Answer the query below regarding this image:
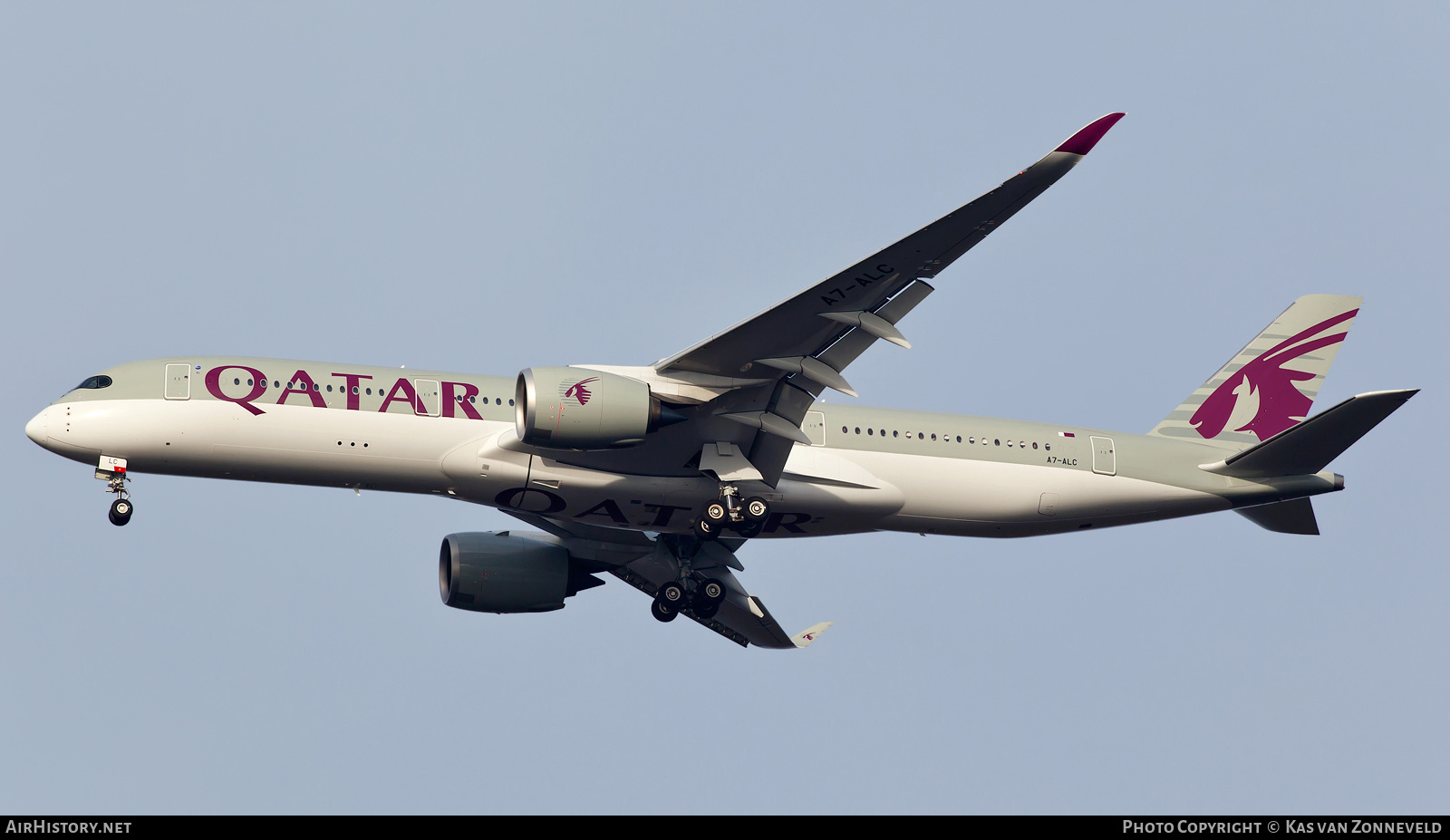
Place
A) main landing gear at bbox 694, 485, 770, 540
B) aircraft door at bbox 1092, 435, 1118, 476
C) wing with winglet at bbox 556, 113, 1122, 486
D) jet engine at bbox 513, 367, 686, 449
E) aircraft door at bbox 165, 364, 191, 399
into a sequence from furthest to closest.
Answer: aircraft door at bbox 1092, 435, 1118, 476, main landing gear at bbox 694, 485, 770, 540, aircraft door at bbox 165, 364, 191, 399, jet engine at bbox 513, 367, 686, 449, wing with winglet at bbox 556, 113, 1122, 486

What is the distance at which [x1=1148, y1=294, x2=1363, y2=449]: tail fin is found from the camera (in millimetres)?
36938

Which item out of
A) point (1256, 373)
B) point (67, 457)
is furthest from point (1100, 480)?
point (67, 457)

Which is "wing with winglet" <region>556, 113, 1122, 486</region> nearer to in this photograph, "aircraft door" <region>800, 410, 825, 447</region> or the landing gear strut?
"aircraft door" <region>800, 410, 825, 447</region>

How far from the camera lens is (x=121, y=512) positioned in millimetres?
30859

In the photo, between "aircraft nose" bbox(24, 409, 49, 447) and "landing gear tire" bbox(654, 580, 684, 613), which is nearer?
"aircraft nose" bbox(24, 409, 49, 447)

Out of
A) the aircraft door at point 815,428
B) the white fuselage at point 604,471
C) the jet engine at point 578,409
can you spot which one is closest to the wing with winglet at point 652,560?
the white fuselage at point 604,471

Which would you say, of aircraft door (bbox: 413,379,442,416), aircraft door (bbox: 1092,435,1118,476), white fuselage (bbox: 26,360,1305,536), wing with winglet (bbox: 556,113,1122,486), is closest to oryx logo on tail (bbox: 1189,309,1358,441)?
white fuselage (bbox: 26,360,1305,536)

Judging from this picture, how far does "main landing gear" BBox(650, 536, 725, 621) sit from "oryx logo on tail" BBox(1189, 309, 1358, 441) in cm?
1182

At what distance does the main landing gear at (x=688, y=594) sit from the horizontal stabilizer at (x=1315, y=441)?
1146 centimetres

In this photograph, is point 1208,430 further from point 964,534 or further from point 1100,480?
point 964,534

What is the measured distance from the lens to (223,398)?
1208 inches

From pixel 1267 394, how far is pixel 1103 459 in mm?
5254

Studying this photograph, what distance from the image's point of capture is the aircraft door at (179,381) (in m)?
30.7
